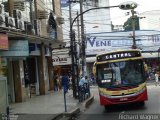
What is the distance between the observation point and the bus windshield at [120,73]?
74.8ft

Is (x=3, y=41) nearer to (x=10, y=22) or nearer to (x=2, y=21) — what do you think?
(x=2, y=21)

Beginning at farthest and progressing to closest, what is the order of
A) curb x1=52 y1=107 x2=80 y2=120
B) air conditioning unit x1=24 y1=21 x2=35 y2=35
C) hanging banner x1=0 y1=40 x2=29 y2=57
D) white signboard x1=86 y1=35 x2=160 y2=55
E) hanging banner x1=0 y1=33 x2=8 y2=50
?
white signboard x1=86 y1=35 x2=160 y2=55
air conditioning unit x1=24 y1=21 x2=35 y2=35
hanging banner x1=0 y1=40 x2=29 y2=57
hanging banner x1=0 y1=33 x2=8 y2=50
curb x1=52 y1=107 x2=80 y2=120

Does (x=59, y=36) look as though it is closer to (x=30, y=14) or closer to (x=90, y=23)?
(x=30, y=14)

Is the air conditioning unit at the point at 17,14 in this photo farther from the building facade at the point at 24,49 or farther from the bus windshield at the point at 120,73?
the bus windshield at the point at 120,73

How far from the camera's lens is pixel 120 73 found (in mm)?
22953

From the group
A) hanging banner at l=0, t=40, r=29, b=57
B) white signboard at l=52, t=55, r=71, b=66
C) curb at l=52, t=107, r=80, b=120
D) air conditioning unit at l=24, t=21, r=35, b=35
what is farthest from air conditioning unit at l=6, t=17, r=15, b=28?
white signboard at l=52, t=55, r=71, b=66

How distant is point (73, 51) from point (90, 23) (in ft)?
138

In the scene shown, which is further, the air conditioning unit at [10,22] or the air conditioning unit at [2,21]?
the air conditioning unit at [10,22]

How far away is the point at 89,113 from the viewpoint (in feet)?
75.5

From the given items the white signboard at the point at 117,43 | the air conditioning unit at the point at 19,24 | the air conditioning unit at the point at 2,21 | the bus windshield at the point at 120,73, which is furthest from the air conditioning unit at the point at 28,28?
the white signboard at the point at 117,43

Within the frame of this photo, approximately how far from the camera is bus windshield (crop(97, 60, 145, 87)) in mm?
22812

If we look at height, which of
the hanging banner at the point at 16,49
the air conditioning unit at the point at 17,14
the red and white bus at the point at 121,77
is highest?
the air conditioning unit at the point at 17,14

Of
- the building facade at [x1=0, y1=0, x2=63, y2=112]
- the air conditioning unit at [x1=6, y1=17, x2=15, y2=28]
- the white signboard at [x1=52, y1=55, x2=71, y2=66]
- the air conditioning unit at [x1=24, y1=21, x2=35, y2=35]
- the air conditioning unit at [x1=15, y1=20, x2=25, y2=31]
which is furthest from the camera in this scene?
the white signboard at [x1=52, y1=55, x2=71, y2=66]

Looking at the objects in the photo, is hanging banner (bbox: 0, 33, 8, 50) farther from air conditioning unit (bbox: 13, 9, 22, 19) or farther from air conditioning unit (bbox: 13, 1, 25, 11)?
air conditioning unit (bbox: 13, 1, 25, 11)
